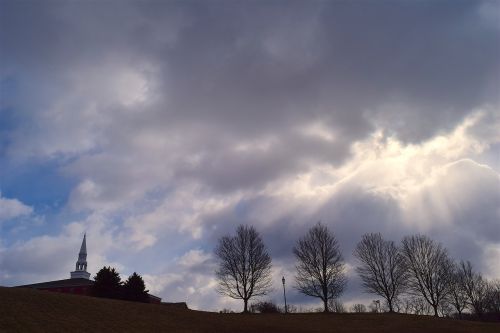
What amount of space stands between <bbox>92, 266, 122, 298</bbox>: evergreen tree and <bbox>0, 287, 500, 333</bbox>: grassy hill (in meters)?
12.0

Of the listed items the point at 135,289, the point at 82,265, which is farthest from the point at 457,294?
the point at 82,265

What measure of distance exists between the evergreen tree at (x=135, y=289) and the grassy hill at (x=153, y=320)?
40.3ft

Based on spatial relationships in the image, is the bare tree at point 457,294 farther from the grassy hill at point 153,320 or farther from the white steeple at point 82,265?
the white steeple at point 82,265

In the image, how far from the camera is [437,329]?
43.2 metres

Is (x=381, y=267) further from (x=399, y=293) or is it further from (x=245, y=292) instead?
(x=245, y=292)

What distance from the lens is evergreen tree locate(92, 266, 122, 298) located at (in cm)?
5269

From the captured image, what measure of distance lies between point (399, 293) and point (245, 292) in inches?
971

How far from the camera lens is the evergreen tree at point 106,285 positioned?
52688 mm

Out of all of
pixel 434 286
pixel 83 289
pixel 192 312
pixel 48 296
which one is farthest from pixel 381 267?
pixel 83 289

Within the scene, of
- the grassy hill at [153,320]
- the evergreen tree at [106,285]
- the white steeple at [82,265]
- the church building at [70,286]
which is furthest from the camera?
the white steeple at [82,265]

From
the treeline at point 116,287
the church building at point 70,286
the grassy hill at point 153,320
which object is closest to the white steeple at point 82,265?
the church building at point 70,286

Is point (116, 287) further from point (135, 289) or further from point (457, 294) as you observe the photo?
point (457, 294)

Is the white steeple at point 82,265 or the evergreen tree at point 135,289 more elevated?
the white steeple at point 82,265

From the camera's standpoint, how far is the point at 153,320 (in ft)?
119
